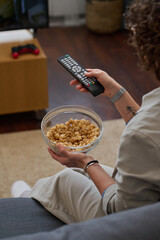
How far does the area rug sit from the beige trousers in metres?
0.62

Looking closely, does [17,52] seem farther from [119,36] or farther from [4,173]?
[119,36]

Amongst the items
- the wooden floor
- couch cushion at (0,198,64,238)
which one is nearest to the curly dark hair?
couch cushion at (0,198,64,238)

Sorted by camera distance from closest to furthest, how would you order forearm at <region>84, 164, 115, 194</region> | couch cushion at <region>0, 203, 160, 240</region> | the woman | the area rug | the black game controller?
couch cushion at <region>0, 203, 160, 240</region>
the woman
forearm at <region>84, 164, 115, 194</region>
the area rug
the black game controller

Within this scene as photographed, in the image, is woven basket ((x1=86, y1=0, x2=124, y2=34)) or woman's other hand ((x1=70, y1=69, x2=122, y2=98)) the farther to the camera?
woven basket ((x1=86, y1=0, x2=124, y2=34))

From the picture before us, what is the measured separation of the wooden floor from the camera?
2.43m

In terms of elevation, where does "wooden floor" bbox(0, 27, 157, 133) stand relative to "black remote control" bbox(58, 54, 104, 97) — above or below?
below

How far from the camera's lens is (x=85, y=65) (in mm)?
2930

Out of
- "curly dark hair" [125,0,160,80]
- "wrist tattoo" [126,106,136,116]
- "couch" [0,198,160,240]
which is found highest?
"curly dark hair" [125,0,160,80]

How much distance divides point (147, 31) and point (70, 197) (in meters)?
0.61

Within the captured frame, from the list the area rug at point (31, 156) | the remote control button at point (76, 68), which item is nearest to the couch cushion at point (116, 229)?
the remote control button at point (76, 68)

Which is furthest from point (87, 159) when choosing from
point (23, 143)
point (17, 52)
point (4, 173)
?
point (17, 52)

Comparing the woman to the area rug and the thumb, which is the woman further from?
the area rug

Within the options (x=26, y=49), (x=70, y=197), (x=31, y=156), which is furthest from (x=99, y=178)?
(x=26, y=49)

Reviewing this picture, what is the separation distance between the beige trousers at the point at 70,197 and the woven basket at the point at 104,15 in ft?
7.34
